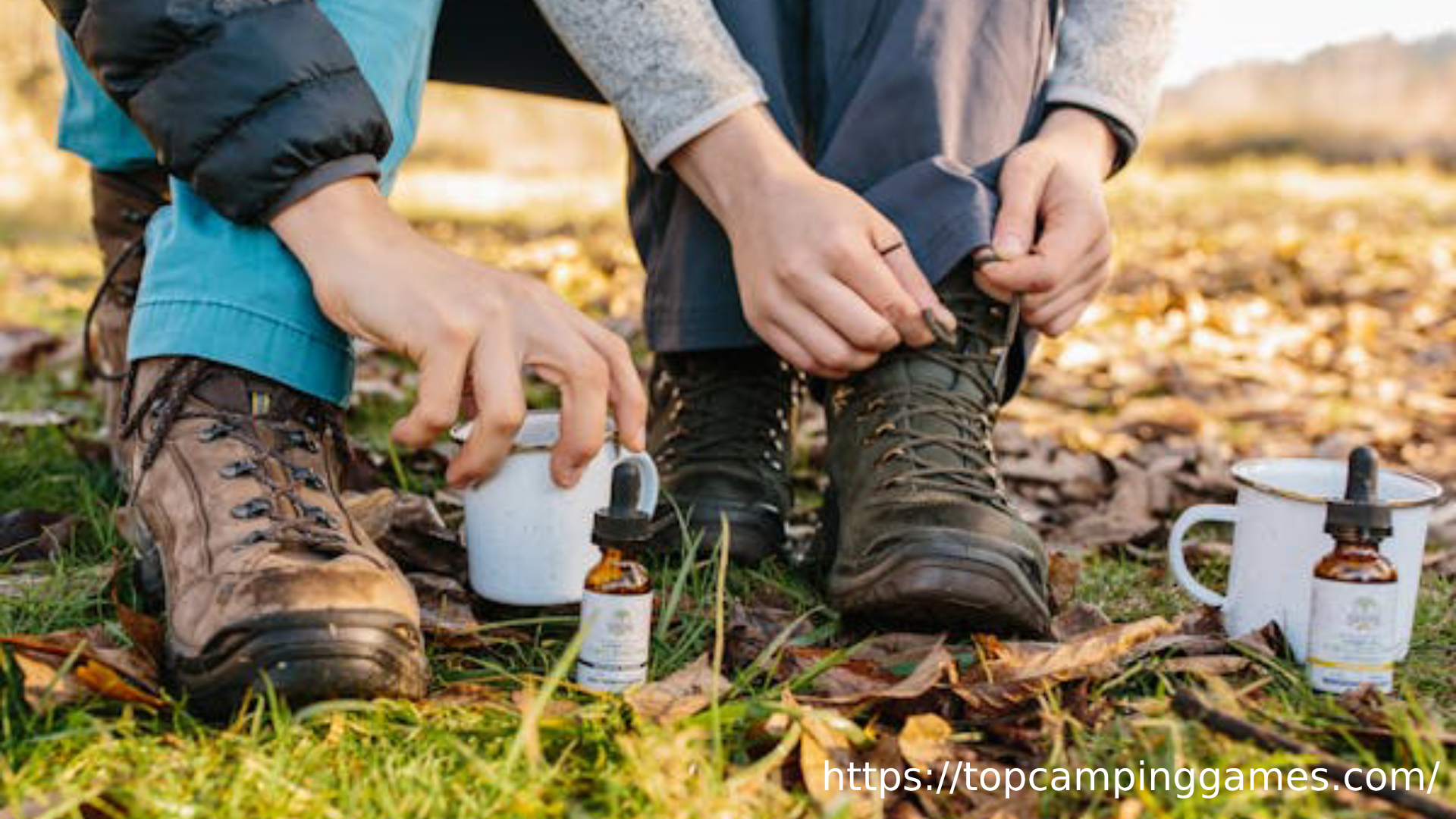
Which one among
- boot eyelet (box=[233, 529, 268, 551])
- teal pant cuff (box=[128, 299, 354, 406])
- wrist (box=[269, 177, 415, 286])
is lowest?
boot eyelet (box=[233, 529, 268, 551])

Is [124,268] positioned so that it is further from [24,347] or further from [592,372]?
[24,347]

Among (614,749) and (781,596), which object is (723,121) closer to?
(781,596)

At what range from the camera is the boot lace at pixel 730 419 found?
213 cm

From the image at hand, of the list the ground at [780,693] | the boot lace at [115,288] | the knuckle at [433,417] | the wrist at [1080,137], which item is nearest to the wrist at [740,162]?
the wrist at [1080,137]

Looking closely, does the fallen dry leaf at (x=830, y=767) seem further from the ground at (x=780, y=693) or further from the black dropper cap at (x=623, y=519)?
the black dropper cap at (x=623, y=519)

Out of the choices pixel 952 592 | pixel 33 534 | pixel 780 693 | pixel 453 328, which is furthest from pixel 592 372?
pixel 33 534

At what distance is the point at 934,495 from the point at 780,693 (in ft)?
1.35

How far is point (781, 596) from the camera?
1951 millimetres

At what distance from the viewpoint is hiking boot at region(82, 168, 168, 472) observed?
7.50ft

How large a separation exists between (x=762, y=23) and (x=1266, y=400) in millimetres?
2239

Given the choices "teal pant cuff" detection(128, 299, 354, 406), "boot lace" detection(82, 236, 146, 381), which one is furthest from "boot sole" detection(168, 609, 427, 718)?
"boot lace" detection(82, 236, 146, 381)

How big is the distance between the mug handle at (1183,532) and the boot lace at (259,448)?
1.06m

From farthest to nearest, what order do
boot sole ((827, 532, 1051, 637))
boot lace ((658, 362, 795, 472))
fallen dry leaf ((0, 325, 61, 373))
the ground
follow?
fallen dry leaf ((0, 325, 61, 373)) → boot lace ((658, 362, 795, 472)) → boot sole ((827, 532, 1051, 637)) → the ground

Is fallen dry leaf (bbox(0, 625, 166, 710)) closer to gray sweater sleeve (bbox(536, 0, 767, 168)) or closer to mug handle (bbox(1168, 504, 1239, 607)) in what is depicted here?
gray sweater sleeve (bbox(536, 0, 767, 168))
